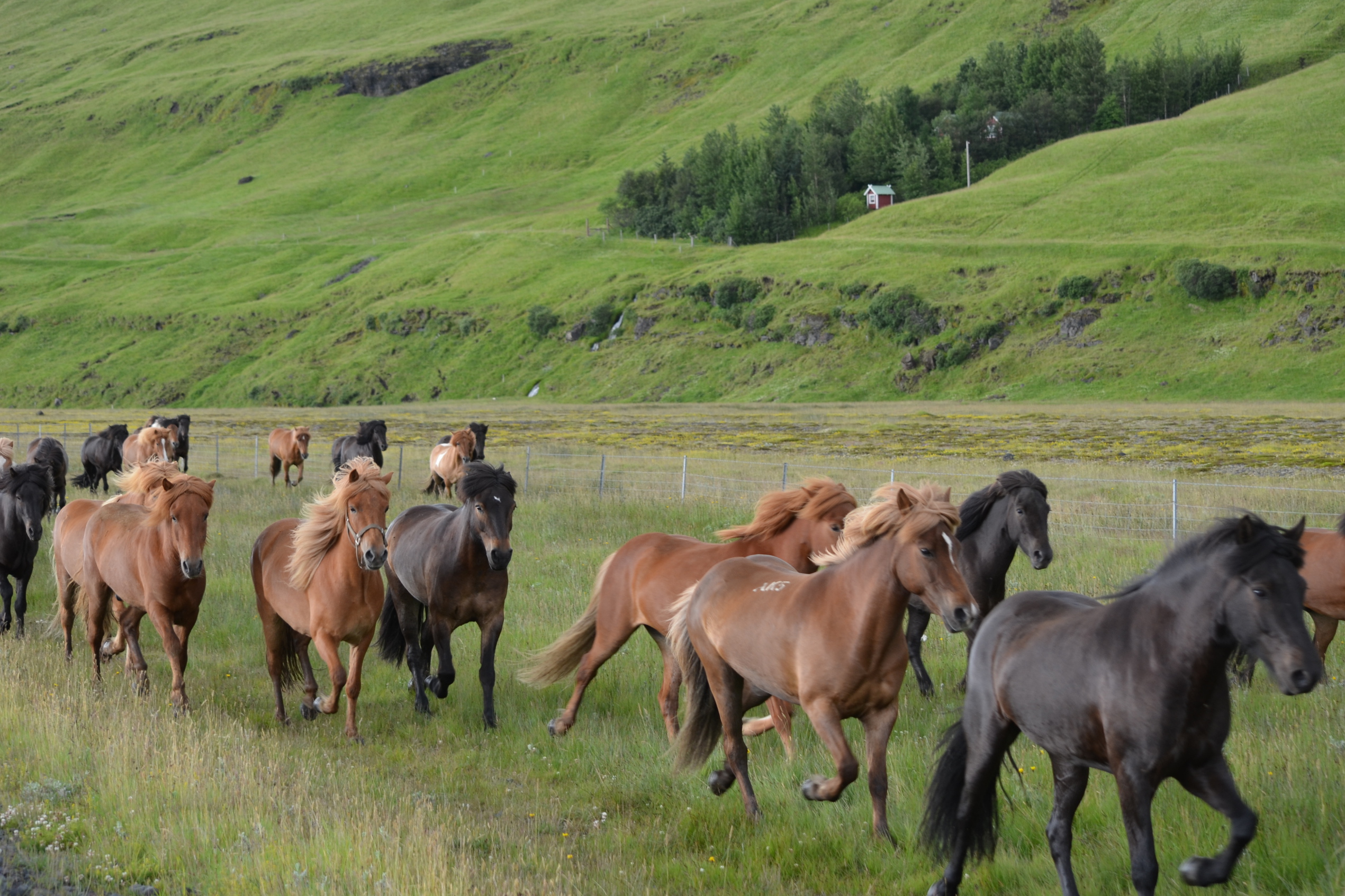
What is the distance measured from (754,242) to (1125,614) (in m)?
103

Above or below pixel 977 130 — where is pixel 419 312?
below

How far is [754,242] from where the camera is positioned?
10550 centimetres

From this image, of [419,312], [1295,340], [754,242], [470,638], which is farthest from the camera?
[754,242]

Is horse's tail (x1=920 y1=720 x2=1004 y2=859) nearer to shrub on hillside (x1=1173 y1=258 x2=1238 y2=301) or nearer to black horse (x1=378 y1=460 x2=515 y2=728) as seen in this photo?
black horse (x1=378 y1=460 x2=515 y2=728)

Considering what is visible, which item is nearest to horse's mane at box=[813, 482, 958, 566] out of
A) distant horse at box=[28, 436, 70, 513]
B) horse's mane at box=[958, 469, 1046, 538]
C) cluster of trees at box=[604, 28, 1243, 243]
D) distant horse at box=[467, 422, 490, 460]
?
horse's mane at box=[958, 469, 1046, 538]

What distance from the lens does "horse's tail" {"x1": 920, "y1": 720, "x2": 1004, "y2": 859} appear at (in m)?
5.20

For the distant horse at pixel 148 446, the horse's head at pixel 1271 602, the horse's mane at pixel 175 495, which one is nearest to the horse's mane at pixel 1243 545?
the horse's head at pixel 1271 602

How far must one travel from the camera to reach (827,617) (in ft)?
19.2

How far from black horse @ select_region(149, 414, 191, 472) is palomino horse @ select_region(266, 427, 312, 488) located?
243 centimetres

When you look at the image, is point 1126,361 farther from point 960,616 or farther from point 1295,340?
point 960,616

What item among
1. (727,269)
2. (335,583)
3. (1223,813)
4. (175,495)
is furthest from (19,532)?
(727,269)

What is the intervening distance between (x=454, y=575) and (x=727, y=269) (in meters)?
80.0

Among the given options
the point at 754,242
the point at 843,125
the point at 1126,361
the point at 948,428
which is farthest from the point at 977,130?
the point at 948,428

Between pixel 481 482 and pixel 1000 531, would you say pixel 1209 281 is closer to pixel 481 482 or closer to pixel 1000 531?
pixel 1000 531
